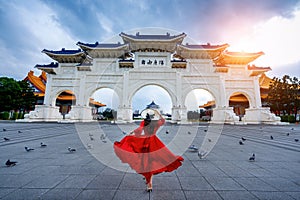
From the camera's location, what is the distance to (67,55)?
19.6m

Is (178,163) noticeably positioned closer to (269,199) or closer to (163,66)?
(269,199)

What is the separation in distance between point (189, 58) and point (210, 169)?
18225 mm

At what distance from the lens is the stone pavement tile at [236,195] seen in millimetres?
1946

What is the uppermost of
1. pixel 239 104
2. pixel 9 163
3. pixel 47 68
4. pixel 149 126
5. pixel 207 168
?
pixel 47 68

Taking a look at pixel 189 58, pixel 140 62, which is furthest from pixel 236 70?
pixel 140 62

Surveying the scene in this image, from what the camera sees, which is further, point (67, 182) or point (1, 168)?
point (1, 168)

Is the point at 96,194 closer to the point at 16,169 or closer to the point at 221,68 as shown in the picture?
the point at 16,169

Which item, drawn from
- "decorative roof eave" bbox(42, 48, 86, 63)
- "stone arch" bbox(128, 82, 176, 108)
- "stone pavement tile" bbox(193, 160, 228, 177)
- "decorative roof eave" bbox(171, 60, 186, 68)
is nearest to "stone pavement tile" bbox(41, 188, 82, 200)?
"stone pavement tile" bbox(193, 160, 228, 177)

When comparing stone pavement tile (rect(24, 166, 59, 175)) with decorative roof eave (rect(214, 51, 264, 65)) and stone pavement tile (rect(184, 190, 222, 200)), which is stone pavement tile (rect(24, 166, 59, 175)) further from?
decorative roof eave (rect(214, 51, 264, 65))

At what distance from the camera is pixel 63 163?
3289mm

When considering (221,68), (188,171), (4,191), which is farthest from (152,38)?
(4,191)

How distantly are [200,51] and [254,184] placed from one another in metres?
18.8

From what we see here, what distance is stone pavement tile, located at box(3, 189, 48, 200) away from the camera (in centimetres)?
189

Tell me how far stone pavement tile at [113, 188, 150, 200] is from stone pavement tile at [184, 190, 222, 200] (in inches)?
22.5
